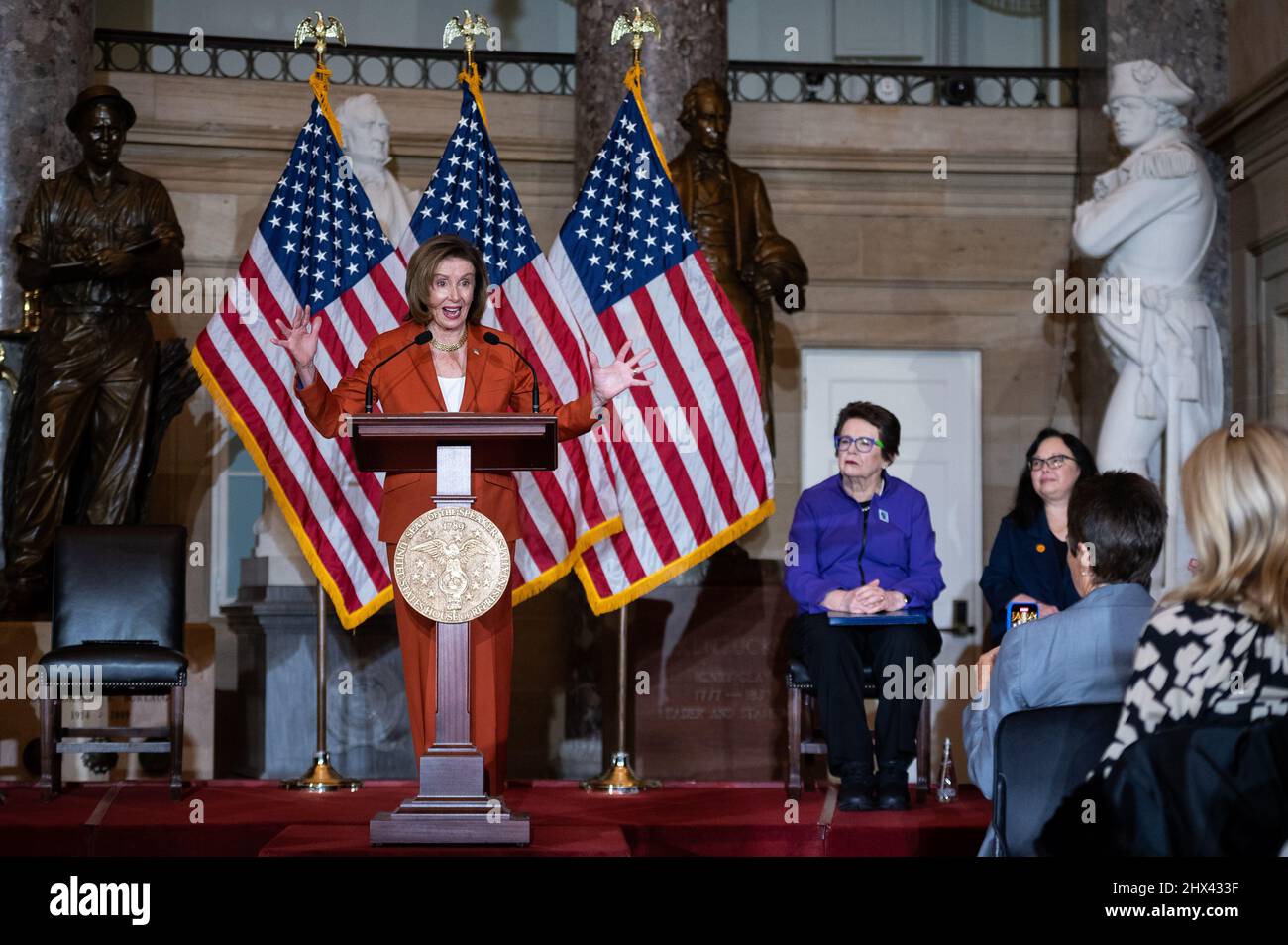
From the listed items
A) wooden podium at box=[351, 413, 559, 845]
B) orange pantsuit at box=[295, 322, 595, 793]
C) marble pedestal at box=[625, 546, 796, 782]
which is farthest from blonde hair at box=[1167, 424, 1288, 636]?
marble pedestal at box=[625, 546, 796, 782]

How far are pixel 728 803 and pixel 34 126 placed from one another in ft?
15.4

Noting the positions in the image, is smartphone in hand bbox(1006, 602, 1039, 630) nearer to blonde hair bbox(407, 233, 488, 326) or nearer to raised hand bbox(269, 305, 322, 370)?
blonde hair bbox(407, 233, 488, 326)

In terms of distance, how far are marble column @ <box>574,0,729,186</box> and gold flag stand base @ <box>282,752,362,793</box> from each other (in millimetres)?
3596

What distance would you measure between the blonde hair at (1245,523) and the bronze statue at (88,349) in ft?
16.4

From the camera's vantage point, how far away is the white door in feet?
28.7

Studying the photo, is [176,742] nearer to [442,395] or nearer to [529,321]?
[442,395]

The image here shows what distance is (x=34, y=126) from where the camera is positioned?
7.43 m

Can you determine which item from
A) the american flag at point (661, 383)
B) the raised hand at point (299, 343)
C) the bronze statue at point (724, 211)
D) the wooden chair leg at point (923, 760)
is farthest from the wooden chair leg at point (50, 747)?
the bronze statue at point (724, 211)

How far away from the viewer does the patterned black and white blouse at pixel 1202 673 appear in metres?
2.49

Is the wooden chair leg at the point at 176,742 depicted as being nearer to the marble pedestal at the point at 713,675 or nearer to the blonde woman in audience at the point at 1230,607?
the marble pedestal at the point at 713,675

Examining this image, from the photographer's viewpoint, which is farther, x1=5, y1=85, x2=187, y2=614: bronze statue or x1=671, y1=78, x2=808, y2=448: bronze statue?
x1=671, y1=78, x2=808, y2=448: bronze statue

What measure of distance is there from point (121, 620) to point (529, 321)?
5.71 ft

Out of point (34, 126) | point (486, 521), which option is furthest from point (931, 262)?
point (486, 521)
